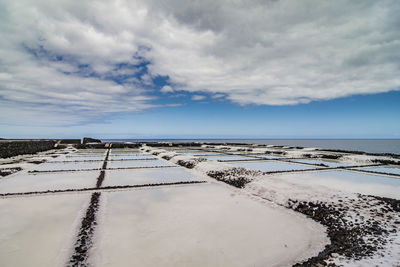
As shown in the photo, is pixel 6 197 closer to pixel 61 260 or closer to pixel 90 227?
pixel 90 227

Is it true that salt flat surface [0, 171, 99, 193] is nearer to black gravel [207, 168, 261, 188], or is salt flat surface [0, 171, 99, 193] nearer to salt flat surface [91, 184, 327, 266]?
salt flat surface [91, 184, 327, 266]

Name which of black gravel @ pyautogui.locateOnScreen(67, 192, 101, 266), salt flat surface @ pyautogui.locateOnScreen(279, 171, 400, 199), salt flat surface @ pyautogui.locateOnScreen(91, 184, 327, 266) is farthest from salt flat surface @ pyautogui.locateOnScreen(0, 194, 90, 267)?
salt flat surface @ pyautogui.locateOnScreen(279, 171, 400, 199)

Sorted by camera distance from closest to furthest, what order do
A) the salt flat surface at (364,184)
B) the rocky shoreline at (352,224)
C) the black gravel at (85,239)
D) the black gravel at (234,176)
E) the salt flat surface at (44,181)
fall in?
1. the black gravel at (85,239)
2. the rocky shoreline at (352,224)
3. the salt flat surface at (364,184)
4. the salt flat surface at (44,181)
5. the black gravel at (234,176)

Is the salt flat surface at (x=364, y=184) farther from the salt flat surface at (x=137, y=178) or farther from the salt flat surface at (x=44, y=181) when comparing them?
the salt flat surface at (x=44, y=181)

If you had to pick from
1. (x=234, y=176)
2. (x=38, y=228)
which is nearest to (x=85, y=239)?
(x=38, y=228)

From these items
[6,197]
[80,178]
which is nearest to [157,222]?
[6,197]

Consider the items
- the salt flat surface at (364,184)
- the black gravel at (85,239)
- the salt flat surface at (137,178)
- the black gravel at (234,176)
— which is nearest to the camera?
the black gravel at (85,239)

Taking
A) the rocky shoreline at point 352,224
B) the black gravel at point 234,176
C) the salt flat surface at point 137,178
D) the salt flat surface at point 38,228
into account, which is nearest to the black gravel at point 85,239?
the salt flat surface at point 38,228
